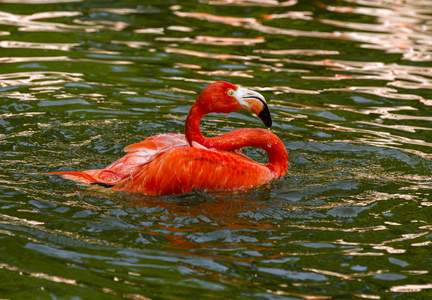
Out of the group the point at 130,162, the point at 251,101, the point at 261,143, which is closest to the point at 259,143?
the point at 261,143

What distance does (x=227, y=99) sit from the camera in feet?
22.2

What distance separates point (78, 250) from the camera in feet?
17.5

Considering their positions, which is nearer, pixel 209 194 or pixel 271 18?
pixel 209 194

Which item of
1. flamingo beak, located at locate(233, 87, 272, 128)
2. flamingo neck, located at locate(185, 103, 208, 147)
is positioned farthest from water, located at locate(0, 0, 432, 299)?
flamingo beak, located at locate(233, 87, 272, 128)

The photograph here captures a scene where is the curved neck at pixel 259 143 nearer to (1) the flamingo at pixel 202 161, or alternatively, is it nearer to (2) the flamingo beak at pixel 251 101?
(1) the flamingo at pixel 202 161

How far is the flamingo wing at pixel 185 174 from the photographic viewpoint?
21.3 ft

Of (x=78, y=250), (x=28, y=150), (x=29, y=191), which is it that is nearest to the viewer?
(x=78, y=250)

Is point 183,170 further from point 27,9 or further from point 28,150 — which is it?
point 27,9

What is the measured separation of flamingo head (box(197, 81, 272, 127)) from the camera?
22.1ft

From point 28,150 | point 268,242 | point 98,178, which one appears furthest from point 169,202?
point 28,150

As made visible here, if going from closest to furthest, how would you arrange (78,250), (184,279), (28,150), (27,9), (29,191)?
(184,279) → (78,250) → (29,191) → (28,150) → (27,9)

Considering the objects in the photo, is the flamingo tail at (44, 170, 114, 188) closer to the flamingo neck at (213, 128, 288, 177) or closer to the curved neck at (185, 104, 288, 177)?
the curved neck at (185, 104, 288, 177)

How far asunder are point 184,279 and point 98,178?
2.18 m

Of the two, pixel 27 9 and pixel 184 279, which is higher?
pixel 27 9
